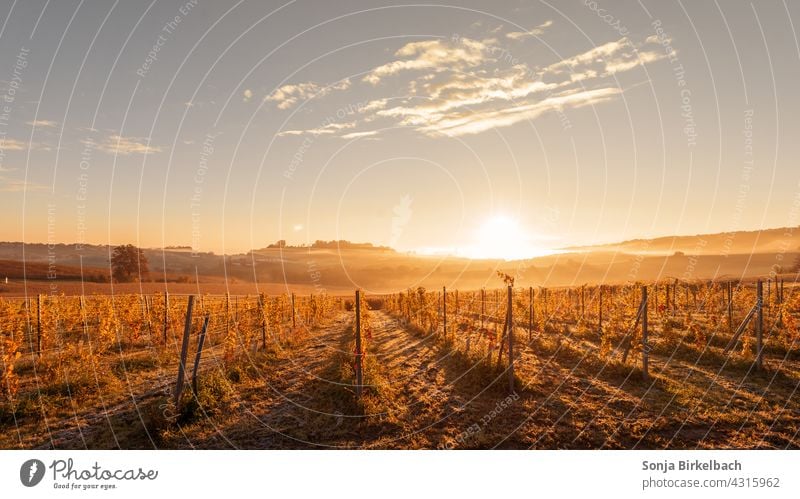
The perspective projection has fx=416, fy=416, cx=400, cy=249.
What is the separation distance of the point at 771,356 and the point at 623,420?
13.4 m

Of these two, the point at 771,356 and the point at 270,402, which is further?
the point at 771,356

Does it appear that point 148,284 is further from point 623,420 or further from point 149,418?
point 623,420

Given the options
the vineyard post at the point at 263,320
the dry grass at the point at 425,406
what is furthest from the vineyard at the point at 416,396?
the vineyard post at the point at 263,320

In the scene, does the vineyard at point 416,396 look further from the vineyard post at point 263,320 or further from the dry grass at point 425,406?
the vineyard post at point 263,320

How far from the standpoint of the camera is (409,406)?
480 inches

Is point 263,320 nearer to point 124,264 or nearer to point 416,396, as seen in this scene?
point 416,396

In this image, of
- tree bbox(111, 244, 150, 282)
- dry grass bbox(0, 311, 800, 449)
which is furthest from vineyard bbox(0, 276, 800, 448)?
tree bbox(111, 244, 150, 282)
